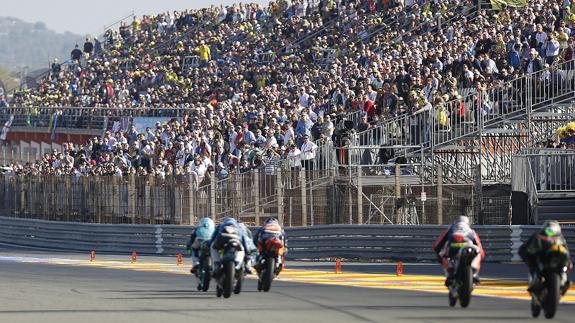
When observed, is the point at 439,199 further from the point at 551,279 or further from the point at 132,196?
the point at 551,279

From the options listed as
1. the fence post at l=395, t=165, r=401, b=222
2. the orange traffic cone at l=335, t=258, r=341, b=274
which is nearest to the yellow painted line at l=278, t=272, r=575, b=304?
the orange traffic cone at l=335, t=258, r=341, b=274

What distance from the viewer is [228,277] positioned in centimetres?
2147

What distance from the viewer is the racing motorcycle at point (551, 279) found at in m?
17.8

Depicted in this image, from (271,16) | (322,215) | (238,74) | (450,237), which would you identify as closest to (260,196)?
(322,215)

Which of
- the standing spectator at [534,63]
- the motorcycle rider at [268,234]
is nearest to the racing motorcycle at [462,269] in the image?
the motorcycle rider at [268,234]

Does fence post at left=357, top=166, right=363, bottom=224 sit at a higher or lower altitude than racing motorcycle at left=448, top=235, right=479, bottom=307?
higher

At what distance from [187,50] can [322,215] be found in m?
23.4

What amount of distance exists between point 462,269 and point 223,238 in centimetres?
377

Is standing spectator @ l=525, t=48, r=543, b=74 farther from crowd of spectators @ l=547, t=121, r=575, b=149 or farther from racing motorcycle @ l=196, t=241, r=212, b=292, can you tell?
racing motorcycle @ l=196, t=241, r=212, b=292

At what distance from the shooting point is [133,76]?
55.1 metres

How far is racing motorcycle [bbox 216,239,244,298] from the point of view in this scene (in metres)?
21.3

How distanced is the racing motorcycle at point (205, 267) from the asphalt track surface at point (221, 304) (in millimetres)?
175

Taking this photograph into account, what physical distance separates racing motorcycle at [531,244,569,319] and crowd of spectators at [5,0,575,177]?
613 inches

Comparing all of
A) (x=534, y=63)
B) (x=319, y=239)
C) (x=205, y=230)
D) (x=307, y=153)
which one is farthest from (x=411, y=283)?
(x=307, y=153)
